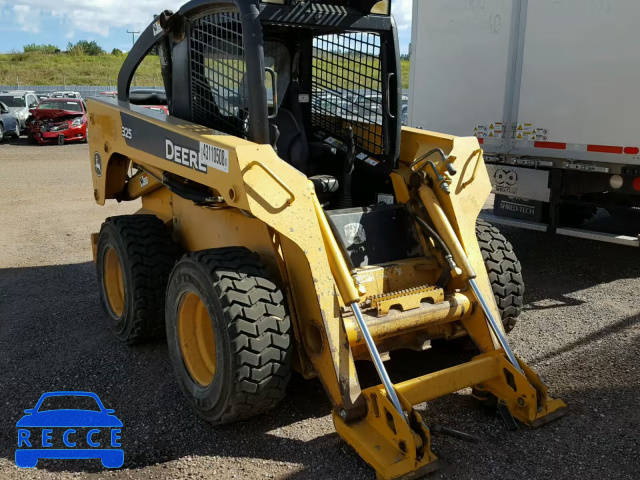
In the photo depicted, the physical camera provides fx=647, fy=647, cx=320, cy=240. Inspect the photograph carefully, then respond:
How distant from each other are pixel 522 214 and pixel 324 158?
2.82m

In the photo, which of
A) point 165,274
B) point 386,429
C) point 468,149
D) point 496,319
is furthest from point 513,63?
point 386,429

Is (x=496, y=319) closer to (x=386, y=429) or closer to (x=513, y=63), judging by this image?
(x=386, y=429)

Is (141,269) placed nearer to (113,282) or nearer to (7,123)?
(113,282)

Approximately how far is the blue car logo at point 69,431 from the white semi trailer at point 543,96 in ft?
14.7

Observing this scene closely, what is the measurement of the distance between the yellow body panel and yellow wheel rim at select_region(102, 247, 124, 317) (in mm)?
1160

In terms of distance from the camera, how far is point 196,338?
3885 mm

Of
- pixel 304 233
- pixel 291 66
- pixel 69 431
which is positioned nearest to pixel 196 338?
pixel 69 431

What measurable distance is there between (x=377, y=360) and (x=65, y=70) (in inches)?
2025

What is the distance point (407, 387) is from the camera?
3.28m

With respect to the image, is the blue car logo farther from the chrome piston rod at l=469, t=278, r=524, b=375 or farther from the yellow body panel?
the chrome piston rod at l=469, t=278, r=524, b=375

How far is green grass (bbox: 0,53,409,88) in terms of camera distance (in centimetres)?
4619

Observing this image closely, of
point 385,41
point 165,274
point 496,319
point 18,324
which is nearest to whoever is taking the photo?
point 496,319

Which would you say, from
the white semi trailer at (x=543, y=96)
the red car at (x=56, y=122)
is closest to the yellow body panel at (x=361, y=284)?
the white semi trailer at (x=543, y=96)

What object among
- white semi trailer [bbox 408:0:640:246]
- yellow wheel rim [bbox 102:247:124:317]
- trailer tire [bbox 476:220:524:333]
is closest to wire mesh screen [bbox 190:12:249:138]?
yellow wheel rim [bbox 102:247:124:317]
